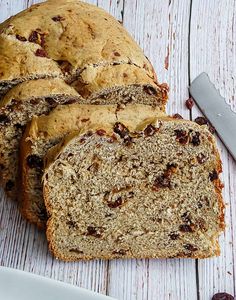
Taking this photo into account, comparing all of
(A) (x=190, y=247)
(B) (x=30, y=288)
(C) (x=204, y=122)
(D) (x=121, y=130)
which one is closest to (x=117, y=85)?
(D) (x=121, y=130)

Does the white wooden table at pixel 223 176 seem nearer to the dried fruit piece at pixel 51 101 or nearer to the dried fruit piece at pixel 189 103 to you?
the dried fruit piece at pixel 189 103

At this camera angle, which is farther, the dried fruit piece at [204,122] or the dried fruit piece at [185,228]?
the dried fruit piece at [204,122]

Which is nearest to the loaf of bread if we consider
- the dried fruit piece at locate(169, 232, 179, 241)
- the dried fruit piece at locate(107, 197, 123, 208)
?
the dried fruit piece at locate(107, 197, 123, 208)

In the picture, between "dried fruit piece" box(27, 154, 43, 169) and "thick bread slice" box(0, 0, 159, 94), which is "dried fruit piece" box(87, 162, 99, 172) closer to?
"dried fruit piece" box(27, 154, 43, 169)

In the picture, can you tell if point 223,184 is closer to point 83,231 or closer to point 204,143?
→ point 204,143

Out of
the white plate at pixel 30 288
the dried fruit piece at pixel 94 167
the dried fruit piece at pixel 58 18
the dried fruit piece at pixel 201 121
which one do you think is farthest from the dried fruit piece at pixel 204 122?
the white plate at pixel 30 288

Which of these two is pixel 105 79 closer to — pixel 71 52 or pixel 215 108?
pixel 71 52
